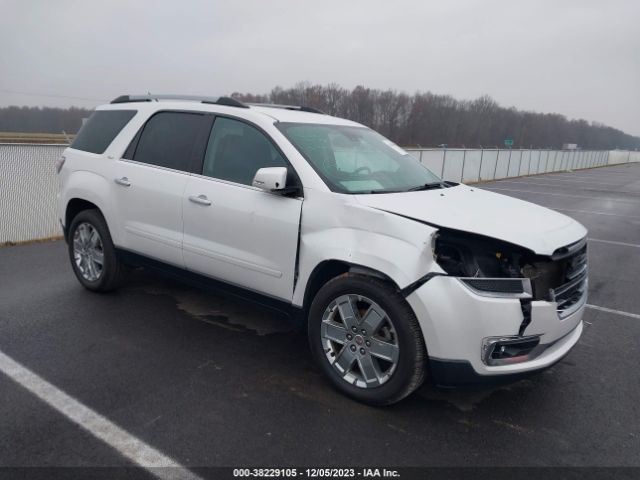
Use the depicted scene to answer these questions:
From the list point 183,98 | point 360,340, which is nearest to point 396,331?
point 360,340

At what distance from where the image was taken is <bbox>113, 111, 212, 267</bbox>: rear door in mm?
4031

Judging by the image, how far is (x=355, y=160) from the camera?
3.90 m

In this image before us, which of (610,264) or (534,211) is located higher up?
(534,211)

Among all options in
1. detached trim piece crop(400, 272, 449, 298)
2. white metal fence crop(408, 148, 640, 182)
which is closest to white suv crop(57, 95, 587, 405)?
detached trim piece crop(400, 272, 449, 298)

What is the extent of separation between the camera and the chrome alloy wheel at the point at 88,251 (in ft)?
15.8

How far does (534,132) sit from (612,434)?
89.8 meters

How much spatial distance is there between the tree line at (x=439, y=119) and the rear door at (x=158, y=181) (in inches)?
1724

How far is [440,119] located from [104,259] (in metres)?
70.4

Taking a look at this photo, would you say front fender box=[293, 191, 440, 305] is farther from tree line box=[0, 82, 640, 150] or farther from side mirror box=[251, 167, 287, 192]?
tree line box=[0, 82, 640, 150]

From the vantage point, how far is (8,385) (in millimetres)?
3188

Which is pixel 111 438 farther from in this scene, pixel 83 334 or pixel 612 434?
pixel 612 434

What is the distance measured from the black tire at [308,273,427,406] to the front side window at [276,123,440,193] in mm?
663

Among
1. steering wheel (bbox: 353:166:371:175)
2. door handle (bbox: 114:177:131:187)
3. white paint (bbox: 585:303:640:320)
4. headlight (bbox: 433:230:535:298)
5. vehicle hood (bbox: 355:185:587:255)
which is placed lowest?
white paint (bbox: 585:303:640:320)

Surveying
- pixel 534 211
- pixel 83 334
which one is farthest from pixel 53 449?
pixel 534 211
